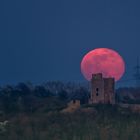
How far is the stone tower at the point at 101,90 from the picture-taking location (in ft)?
278

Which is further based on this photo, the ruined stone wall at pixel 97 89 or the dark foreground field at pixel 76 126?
the ruined stone wall at pixel 97 89

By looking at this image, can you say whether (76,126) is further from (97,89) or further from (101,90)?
(97,89)

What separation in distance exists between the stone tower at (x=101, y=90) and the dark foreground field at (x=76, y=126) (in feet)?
38.8

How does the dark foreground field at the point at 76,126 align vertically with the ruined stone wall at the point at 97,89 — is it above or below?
below

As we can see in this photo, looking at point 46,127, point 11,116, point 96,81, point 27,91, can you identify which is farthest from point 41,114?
point 27,91

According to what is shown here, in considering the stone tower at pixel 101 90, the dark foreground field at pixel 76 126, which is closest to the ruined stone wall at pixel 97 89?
the stone tower at pixel 101 90

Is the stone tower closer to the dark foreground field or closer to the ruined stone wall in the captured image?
the ruined stone wall

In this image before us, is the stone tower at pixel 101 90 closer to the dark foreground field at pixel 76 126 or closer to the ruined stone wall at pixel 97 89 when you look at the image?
the ruined stone wall at pixel 97 89

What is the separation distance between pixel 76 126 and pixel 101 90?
29.2 m

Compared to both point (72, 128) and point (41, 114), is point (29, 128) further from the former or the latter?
point (41, 114)

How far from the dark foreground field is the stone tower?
1183 centimetres

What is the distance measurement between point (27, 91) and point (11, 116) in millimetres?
43033

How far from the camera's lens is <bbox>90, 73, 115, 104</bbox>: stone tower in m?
84.8

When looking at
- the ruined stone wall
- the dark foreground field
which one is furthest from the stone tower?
the dark foreground field
